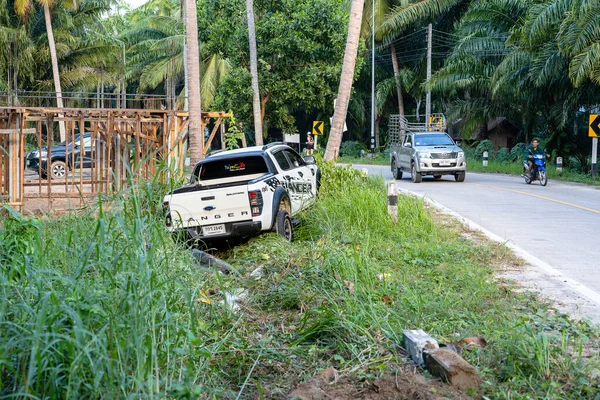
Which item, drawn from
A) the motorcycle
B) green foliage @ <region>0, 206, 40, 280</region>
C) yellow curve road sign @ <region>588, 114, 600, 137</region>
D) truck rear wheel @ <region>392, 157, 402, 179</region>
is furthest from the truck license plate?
yellow curve road sign @ <region>588, 114, 600, 137</region>

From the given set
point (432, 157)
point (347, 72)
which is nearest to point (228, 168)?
point (347, 72)

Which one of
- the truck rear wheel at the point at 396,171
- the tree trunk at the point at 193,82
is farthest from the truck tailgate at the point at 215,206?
the truck rear wheel at the point at 396,171

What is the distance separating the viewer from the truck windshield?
26.8m

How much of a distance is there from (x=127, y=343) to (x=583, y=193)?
64.1 feet

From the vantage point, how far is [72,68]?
161 ft

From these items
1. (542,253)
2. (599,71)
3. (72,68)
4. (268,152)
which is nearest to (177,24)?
(72,68)

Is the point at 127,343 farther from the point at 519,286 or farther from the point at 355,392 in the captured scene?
the point at 519,286

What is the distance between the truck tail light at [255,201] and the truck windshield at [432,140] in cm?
1607

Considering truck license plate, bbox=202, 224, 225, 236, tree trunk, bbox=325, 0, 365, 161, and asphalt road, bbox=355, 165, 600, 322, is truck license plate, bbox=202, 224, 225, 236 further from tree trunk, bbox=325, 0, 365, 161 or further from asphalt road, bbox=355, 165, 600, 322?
tree trunk, bbox=325, 0, 365, 161

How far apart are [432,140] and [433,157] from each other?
4.36ft

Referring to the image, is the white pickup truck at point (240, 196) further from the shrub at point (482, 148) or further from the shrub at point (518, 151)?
the shrub at point (482, 148)

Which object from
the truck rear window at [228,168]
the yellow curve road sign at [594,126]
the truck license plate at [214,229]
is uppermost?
the yellow curve road sign at [594,126]

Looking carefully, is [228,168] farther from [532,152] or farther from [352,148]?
[352,148]

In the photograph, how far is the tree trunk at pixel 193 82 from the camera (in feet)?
60.8
